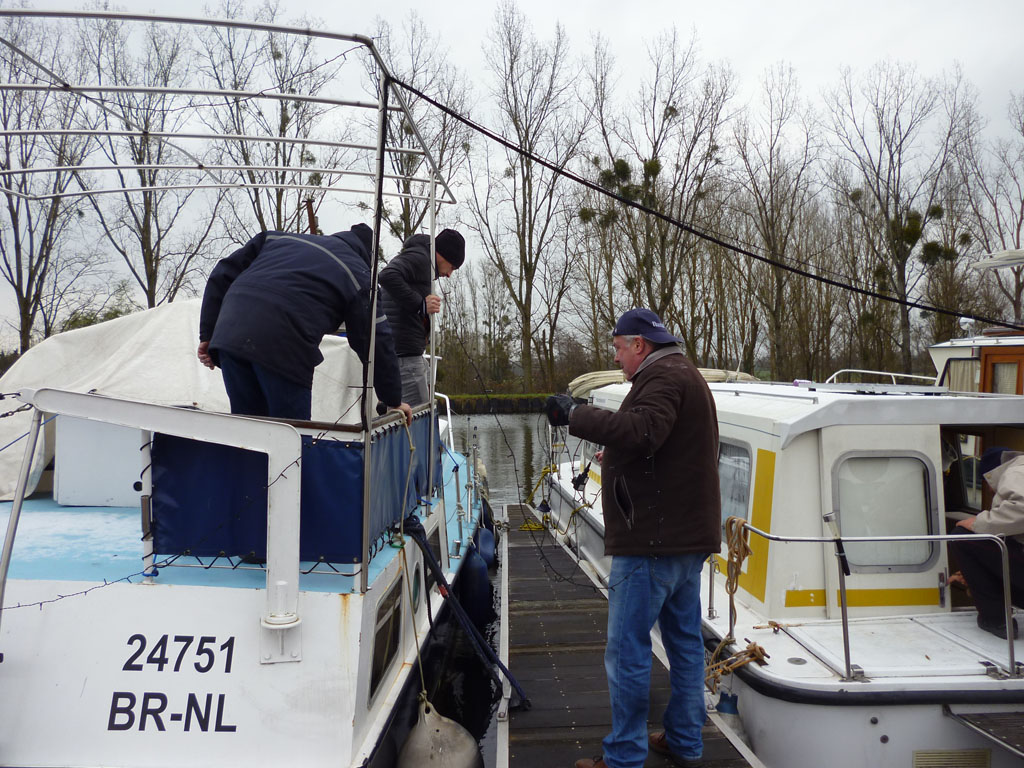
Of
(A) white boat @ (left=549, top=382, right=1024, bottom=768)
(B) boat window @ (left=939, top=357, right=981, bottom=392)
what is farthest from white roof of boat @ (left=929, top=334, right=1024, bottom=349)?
(A) white boat @ (left=549, top=382, right=1024, bottom=768)

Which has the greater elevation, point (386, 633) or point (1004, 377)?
point (1004, 377)

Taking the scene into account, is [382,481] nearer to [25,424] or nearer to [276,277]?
[276,277]

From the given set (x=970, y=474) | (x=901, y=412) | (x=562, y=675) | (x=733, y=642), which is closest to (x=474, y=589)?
(x=562, y=675)

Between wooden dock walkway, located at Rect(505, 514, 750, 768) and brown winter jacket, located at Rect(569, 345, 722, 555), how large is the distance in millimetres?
1246

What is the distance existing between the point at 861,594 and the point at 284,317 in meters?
3.90

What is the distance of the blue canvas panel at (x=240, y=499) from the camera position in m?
3.11

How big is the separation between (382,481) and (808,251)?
30731 millimetres

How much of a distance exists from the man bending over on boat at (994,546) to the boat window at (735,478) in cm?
138

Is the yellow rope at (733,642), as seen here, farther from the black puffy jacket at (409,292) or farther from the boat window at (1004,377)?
the boat window at (1004,377)

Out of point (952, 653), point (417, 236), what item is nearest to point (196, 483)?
point (417, 236)

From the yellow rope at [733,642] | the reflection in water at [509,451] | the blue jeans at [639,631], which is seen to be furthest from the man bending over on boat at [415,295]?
the reflection in water at [509,451]

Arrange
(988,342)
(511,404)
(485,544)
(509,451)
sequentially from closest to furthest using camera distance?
(485,544)
(988,342)
(509,451)
(511,404)

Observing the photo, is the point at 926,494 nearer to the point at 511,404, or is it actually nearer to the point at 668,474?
the point at 668,474

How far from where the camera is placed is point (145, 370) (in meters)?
5.42
